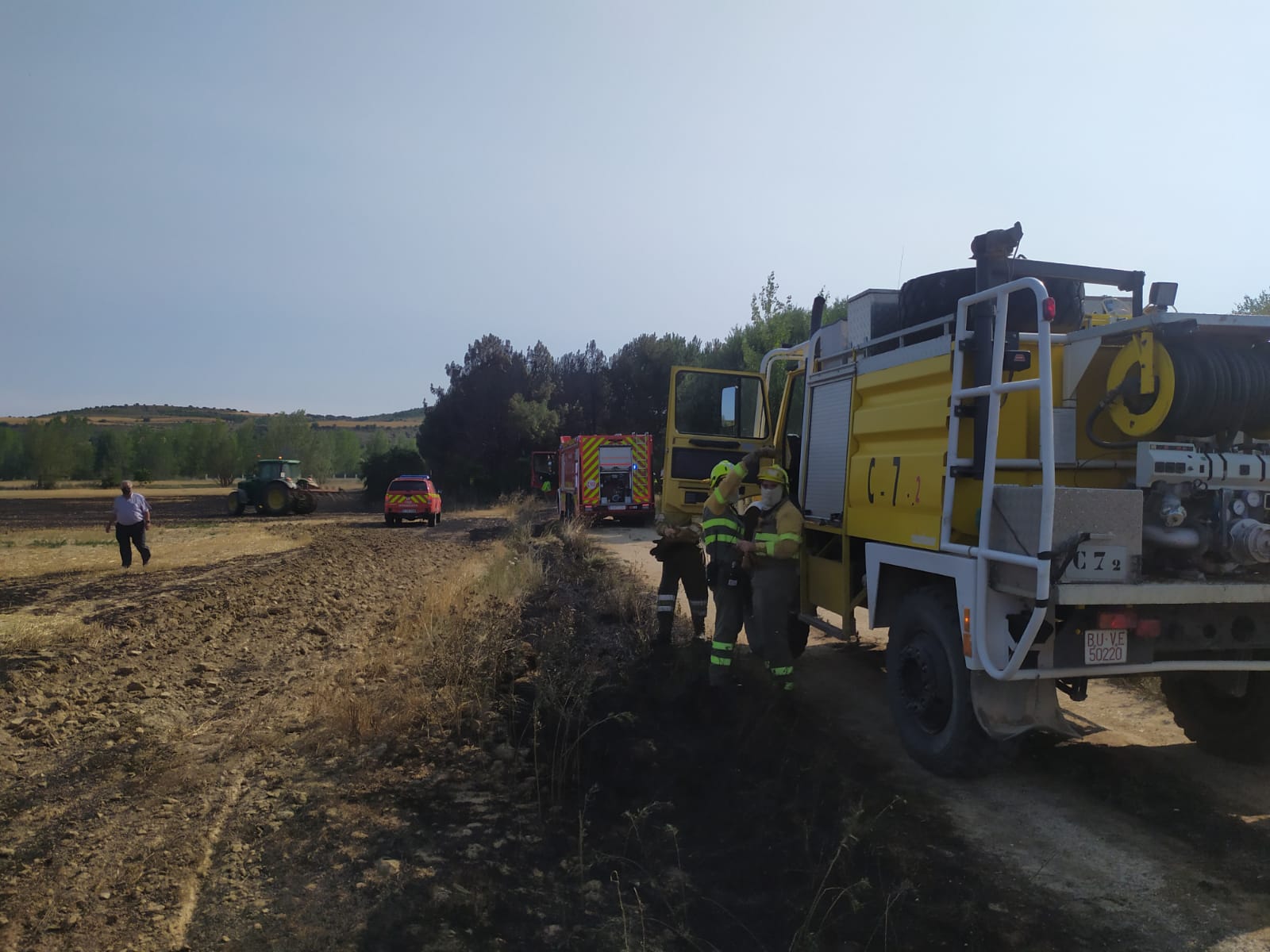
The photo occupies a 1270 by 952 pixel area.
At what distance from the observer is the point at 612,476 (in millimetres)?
25984

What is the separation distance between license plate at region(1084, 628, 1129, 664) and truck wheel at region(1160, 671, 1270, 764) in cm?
81

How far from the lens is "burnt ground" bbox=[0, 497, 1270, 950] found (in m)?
3.46

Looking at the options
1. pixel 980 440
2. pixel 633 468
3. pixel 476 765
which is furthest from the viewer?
pixel 633 468

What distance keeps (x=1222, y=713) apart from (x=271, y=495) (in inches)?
1302

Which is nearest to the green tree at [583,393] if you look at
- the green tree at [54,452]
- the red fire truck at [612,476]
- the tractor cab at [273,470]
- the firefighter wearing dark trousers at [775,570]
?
the tractor cab at [273,470]

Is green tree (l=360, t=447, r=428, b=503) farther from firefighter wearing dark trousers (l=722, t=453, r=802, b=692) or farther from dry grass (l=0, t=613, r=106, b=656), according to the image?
firefighter wearing dark trousers (l=722, t=453, r=802, b=692)

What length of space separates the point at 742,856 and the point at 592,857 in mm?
693

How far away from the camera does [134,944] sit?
3381mm

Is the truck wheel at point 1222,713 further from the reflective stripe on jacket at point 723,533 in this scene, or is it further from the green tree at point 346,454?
the green tree at point 346,454

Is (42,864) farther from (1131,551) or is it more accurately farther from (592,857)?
(1131,551)

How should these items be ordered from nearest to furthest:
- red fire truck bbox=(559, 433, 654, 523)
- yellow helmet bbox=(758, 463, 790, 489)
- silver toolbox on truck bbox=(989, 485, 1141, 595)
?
silver toolbox on truck bbox=(989, 485, 1141, 595) → yellow helmet bbox=(758, 463, 790, 489) → red fire truck bbox=(559, 433, 654, 523)

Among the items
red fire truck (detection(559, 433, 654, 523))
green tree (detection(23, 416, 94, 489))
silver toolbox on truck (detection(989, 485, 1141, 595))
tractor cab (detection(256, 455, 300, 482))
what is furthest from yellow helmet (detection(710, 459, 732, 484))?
green tree (detection(23, 416, 94, 489))

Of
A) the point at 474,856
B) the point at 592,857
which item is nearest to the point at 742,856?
the point at 592,857

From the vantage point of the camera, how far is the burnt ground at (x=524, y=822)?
346 centimetres
